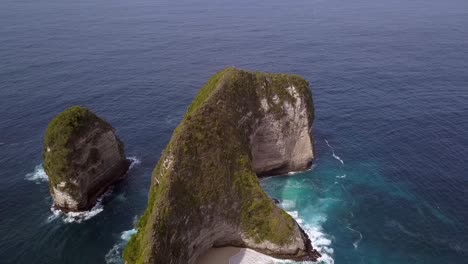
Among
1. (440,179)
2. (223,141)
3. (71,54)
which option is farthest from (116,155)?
(71,54)

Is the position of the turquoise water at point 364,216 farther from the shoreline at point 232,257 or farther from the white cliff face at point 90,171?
the white cliff face at point 90,171

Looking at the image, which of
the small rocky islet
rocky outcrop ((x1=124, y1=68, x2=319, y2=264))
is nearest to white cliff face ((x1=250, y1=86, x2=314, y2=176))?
the small rocky islet

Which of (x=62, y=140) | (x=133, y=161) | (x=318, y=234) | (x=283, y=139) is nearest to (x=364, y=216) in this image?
(x=318, y=234)

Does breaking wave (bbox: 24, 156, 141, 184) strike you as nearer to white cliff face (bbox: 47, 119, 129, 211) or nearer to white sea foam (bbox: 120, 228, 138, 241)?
white cliff face (bbox: 47, 119, 129, 211)

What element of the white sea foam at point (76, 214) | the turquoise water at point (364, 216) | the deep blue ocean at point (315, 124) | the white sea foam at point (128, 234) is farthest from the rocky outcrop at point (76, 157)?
the turquoise water at point (364, 216)

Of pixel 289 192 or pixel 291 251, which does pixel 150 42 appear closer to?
pixel 289 192
